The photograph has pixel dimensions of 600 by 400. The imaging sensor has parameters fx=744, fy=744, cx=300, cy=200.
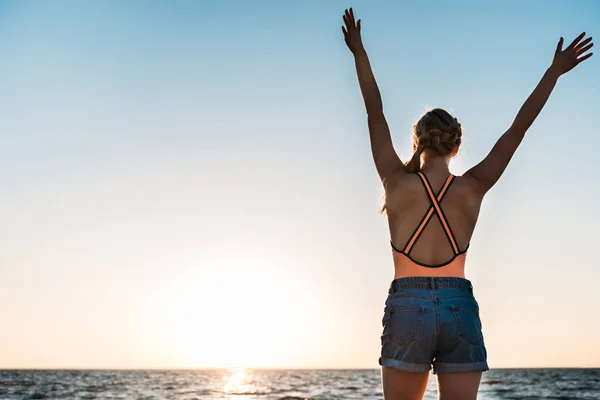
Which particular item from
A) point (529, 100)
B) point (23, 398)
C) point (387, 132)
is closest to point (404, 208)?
point (387, 132)

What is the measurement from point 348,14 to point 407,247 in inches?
47.6

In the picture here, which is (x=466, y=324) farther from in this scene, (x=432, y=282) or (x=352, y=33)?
(x=352, y=33)

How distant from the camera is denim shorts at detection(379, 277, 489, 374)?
10.3ft

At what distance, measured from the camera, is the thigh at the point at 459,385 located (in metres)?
3.17

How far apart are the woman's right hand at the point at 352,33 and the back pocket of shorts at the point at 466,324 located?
4.34ft

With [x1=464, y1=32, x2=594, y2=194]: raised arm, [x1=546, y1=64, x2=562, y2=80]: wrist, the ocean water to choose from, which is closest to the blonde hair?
[x1=464, y1=32, x2=594, y2=194]: raised arm

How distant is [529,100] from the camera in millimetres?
3484

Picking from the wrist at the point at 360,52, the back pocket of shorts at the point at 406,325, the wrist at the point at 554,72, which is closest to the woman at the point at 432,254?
the back pocket of shorts at the point at 406,325

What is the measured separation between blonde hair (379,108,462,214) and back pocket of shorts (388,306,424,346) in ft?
1.59

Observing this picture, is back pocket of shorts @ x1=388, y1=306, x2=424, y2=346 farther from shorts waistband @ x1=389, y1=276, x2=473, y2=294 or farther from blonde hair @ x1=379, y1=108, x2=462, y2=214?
blonde hair @ x1=379, y1=108, x2=462, y2=214

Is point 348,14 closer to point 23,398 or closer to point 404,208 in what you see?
point 404,208

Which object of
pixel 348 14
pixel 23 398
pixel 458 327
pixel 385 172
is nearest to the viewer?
pixel 458 327

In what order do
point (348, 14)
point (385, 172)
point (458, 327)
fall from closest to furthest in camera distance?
point (458, 327), point (385, 172), point (348, 14)

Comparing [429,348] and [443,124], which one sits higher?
[443,124]
